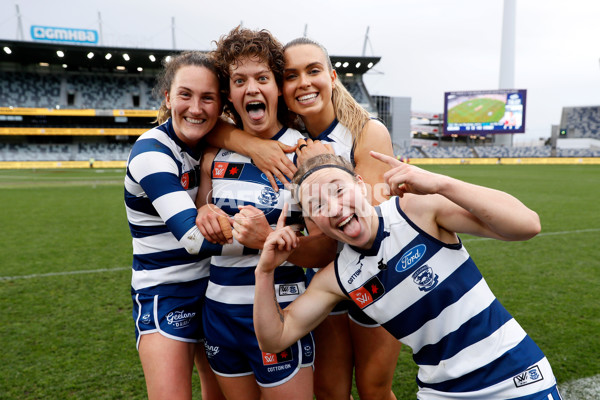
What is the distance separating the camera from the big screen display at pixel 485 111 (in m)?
41.8

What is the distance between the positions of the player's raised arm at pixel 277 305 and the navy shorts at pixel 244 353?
0.56 ft

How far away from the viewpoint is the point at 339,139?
2146mm

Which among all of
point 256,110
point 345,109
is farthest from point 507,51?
point 256,110

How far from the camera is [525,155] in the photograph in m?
47.5

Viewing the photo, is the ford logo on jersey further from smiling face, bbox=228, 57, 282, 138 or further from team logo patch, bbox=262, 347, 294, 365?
smiling face, bbox=228, 57, 282, 138

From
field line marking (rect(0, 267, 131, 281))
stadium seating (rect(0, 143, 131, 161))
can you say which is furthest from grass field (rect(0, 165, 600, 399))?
stadium seating (rect(0, 143, 131, 161))

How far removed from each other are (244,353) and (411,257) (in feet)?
3.09

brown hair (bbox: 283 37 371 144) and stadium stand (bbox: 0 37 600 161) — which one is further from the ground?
stadium stand (bbox: 0 37 600 161)

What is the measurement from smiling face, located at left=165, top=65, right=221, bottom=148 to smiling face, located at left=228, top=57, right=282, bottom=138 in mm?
114

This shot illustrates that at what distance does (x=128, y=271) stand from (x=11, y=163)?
3751cm

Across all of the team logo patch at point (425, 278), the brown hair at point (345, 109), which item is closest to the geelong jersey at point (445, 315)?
the team logo patch at point (425, 278)

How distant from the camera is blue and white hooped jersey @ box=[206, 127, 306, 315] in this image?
1.89 meters

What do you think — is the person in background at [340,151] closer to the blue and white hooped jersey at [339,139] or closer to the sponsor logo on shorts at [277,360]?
the blue and white hooped jersey at [339,139]

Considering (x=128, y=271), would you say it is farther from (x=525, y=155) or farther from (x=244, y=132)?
(x=525, y=155)
